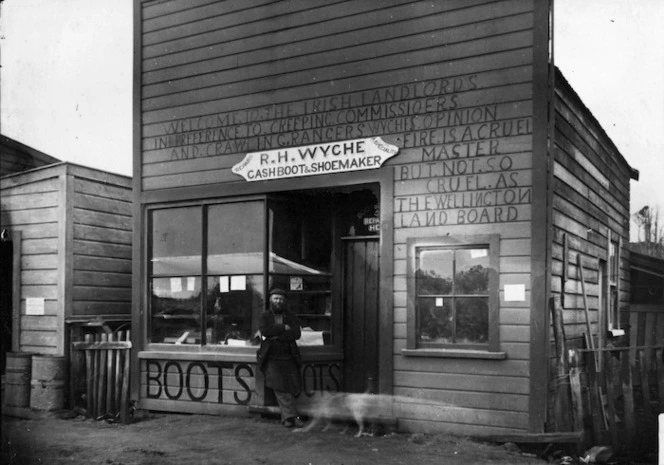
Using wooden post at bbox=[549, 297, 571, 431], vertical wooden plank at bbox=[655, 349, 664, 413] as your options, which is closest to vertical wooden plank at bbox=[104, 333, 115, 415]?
wooden post at bbox=[549, 297, 571, 431]

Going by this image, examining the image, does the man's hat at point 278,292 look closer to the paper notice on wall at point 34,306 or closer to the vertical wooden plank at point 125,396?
the vertical wooden plank at point 125,396

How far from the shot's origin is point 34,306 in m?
11.5

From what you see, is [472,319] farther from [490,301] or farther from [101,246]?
[101,246]

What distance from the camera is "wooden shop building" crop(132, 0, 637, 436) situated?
8.12 meters

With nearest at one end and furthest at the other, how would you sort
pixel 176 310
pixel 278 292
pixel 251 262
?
pixel 278 292, pixel 251 262, pixel 176 310

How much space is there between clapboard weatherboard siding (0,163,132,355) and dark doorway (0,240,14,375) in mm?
1309

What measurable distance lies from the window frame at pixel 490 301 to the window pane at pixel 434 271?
0.06 m

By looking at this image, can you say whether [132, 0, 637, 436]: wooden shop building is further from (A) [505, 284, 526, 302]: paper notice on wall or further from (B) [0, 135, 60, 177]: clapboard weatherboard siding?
(B) [0, 135, 60, 177]: clapboard weatherboard siding

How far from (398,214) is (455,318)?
1.40 m

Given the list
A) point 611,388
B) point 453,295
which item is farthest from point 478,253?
point 611,388

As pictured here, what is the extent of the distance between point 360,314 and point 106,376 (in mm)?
3645

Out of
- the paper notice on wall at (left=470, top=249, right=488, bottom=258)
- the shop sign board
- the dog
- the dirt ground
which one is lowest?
the dirt ground

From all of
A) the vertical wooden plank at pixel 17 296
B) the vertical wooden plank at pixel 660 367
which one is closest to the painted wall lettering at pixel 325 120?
the vertical wooden plank at pixel 17 296

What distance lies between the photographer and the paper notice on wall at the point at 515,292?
26.2 ft
